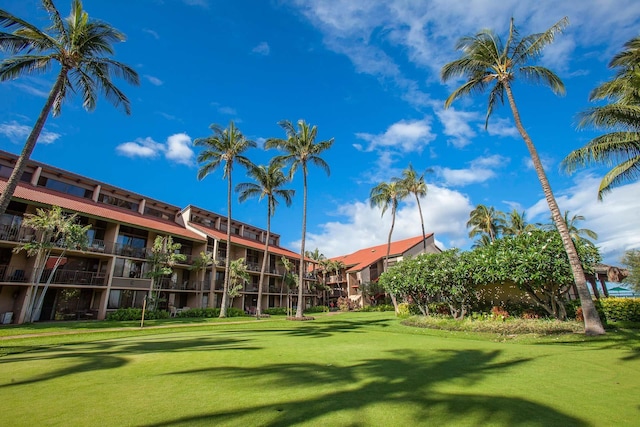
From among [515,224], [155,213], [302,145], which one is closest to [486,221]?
[515,224]

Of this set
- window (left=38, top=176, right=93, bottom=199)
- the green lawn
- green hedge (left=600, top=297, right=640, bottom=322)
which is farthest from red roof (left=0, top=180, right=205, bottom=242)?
green hedge (left=600, top=297, right=640, bottom=322)

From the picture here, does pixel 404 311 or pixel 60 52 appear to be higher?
pixel 60 52

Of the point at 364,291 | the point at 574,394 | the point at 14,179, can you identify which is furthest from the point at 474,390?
the point at 364,291

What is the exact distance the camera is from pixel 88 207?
25062mm

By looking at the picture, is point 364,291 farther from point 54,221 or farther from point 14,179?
point 14,179

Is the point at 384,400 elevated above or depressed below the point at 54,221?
below

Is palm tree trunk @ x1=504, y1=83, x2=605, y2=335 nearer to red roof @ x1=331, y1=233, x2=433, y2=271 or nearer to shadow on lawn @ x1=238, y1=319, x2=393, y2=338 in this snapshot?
shadow on lawn @ x1=238, y1=319, x2=393, y2=338

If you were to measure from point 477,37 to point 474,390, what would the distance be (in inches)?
703

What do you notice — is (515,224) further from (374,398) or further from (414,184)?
(374,398)

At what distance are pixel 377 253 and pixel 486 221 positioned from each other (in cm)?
1834

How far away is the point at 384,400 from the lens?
4.39 m

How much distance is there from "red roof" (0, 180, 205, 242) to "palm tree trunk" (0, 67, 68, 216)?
9.47 m

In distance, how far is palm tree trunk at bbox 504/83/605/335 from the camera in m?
12.0

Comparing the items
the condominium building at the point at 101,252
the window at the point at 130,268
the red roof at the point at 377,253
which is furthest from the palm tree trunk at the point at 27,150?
the red roof at the point at 377,253
